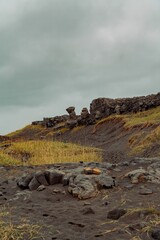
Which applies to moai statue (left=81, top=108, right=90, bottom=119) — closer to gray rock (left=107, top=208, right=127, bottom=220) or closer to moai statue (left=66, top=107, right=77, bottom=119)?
moai statue (left=66, top=107, right=77, bottom=119)

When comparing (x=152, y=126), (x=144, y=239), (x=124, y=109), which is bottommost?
(x=144, y=239)

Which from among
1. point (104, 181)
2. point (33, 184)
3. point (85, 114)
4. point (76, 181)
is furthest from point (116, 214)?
point (85, 114)

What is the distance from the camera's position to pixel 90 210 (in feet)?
18.3

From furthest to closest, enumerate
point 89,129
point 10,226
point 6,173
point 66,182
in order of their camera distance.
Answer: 1. point 89,129
2. point 6,173
3. point 66,182
4. point 10,226

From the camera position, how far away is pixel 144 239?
418 cm

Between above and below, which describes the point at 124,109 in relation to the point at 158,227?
above

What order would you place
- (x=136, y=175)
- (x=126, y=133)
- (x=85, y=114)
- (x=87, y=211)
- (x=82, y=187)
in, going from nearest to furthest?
(x=87, y=211), (x=82, y=187), (x=136, y=175), (x=126, y=133), (x=85, y=114)

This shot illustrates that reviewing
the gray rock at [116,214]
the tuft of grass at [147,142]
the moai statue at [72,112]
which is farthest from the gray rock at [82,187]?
the moai statue at [72,112]

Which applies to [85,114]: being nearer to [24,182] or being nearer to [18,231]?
Result: [24,182]

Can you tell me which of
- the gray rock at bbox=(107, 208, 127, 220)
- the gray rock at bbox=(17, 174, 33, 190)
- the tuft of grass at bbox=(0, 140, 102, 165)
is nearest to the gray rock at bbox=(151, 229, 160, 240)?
the gray rock at bbox=(107, 208, 127, 220)

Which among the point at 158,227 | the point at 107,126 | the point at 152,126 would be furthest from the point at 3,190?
the point at 107,126

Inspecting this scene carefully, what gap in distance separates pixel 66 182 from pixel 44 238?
3398mm

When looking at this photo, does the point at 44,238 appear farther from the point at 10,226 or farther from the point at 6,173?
the point at 6,173

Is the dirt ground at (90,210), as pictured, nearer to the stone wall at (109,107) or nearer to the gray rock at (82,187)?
the gray rock at (82,187)
